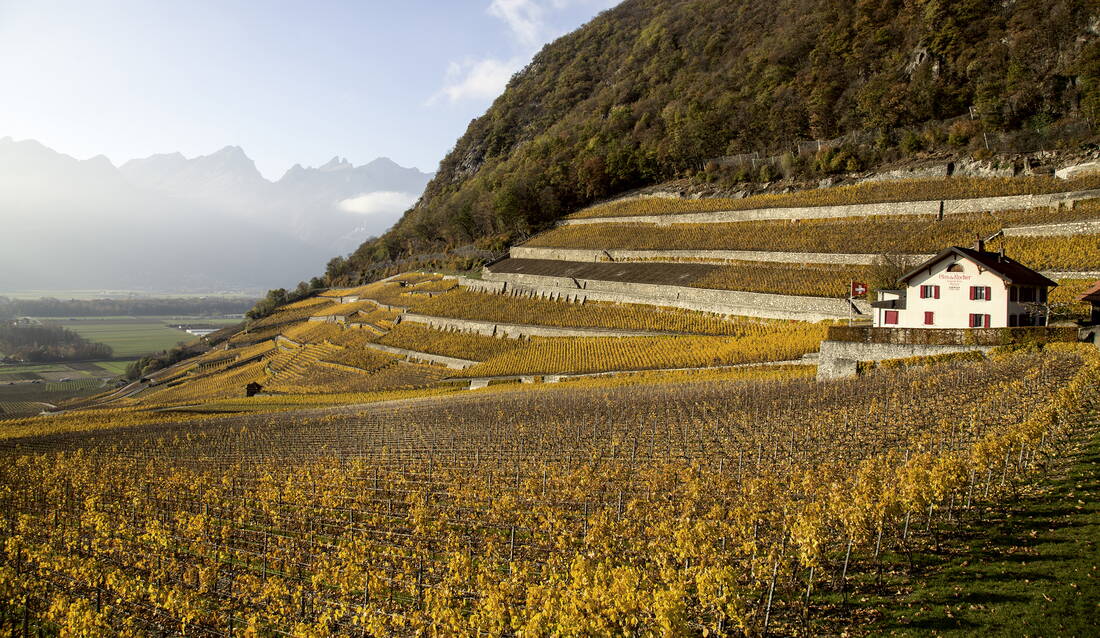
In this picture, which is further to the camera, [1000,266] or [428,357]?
[428,357]

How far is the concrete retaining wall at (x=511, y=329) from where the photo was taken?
51031 mm

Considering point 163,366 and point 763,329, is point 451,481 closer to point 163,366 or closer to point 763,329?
point 763,329

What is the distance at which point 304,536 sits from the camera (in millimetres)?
16234

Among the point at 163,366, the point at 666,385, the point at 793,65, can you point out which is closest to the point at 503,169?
the point at 793,65

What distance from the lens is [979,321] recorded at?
3347cm

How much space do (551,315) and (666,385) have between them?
2756 centimetres

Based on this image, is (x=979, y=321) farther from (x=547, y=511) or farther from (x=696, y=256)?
(x=696, y=256)

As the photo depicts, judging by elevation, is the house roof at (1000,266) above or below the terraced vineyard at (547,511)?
above

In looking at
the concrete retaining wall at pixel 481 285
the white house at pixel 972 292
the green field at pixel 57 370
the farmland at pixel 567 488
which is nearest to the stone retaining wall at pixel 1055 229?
the farmland at pixel 567 488

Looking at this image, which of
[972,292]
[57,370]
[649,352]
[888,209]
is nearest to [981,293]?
[972,292]

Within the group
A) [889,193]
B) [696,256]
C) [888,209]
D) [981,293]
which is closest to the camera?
[981,293]

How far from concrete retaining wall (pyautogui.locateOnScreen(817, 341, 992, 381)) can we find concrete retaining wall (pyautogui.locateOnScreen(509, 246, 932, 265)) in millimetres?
18505

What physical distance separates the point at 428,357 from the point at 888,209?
143 ft

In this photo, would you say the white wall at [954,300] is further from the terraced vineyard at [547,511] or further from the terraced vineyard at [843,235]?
the terraced vineyard at [843,235]
